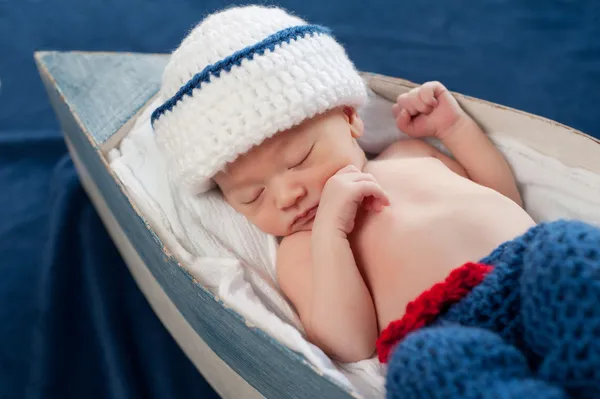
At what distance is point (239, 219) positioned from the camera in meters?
0.83

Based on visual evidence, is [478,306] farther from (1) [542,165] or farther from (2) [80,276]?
(2) [80,276]

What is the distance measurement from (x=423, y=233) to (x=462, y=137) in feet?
0.76

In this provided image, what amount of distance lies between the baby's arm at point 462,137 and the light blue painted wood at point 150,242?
45 centimetres

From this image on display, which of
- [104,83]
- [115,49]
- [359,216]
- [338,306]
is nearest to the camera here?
[338,306]

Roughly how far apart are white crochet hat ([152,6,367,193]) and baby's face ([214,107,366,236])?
0.03 meters

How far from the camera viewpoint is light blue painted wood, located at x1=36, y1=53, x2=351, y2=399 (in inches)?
22.7

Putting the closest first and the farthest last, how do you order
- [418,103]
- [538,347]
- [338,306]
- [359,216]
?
[538,347]
[338,306]
[359,216]
[418,103]

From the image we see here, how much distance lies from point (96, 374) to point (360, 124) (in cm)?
64

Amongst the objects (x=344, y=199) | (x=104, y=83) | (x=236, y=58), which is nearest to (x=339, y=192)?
(x=344, y=199)

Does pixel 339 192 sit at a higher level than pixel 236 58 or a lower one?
lower

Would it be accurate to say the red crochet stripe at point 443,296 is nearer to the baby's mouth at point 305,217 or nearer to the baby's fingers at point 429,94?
the baby's mouth at point 305,217

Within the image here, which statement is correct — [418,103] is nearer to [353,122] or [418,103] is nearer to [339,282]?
[353,122]

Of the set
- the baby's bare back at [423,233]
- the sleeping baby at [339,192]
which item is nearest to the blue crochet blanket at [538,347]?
the sleeping baby at [339,192]

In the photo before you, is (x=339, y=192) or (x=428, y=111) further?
(x=428, y=111)
